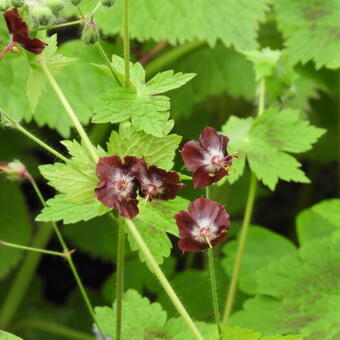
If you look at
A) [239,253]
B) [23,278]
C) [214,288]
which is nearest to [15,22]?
[214,288]

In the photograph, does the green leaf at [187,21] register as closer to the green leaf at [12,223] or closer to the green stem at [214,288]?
the green leaf at [12,223]

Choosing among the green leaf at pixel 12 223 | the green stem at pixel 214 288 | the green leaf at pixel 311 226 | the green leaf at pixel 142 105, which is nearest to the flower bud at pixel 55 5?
the green leaf at pixel 142 105

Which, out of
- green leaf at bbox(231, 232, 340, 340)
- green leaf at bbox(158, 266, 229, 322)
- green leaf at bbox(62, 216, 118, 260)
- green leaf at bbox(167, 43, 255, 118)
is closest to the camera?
green leaf at bbox(231, 232, 340, 340)

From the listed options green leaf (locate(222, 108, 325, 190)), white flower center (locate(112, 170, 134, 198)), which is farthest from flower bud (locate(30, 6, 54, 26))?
green leaf (locate(222, 108, 325, 190))

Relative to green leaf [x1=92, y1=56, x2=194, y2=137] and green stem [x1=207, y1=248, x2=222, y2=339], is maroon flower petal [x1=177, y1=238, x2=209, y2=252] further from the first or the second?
green leaf [x1=92, y1=56, x2=194, y2=137]

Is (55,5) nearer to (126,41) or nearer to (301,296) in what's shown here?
(126,41)

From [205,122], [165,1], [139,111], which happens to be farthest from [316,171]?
[139,111]

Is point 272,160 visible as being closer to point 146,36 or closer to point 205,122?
point 146,36
